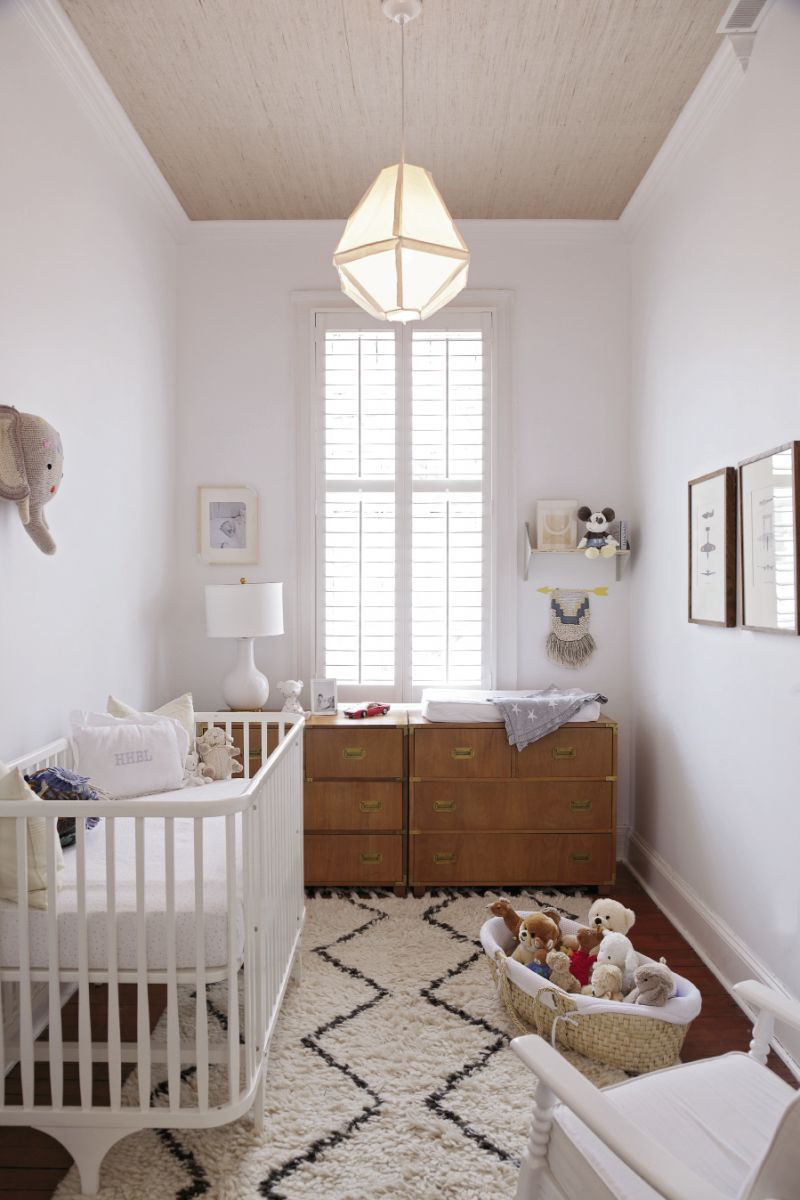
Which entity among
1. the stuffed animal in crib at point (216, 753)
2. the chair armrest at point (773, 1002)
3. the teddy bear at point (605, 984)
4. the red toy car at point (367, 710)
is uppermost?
the red toy car at point (367, 710)

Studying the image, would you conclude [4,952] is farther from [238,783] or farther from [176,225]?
[176,225]

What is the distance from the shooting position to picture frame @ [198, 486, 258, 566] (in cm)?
371

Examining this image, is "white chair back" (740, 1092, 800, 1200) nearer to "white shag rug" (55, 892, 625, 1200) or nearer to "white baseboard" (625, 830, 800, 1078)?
"white shag rug" (55, 892, 625, 1200)

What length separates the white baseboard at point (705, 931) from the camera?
2.20 meters

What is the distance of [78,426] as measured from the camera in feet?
8.59

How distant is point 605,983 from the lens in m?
2.12

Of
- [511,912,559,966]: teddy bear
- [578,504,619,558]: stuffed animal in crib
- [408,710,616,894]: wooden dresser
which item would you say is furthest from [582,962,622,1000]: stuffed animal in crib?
[578,504,619,558]: stuffed animal in crib

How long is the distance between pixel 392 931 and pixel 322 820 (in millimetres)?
546

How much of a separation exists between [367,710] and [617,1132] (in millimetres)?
2371

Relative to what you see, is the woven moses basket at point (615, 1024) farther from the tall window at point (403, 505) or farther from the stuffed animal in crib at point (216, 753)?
the tall window at point (403, 505)

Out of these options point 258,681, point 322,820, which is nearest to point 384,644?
point 258,681

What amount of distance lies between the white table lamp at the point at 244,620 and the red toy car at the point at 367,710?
37 cm

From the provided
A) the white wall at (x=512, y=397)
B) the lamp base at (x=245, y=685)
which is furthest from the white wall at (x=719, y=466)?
the lamp base at (x=245, y=685)

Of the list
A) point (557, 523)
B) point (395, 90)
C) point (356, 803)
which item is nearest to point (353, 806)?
point (356, 803)
